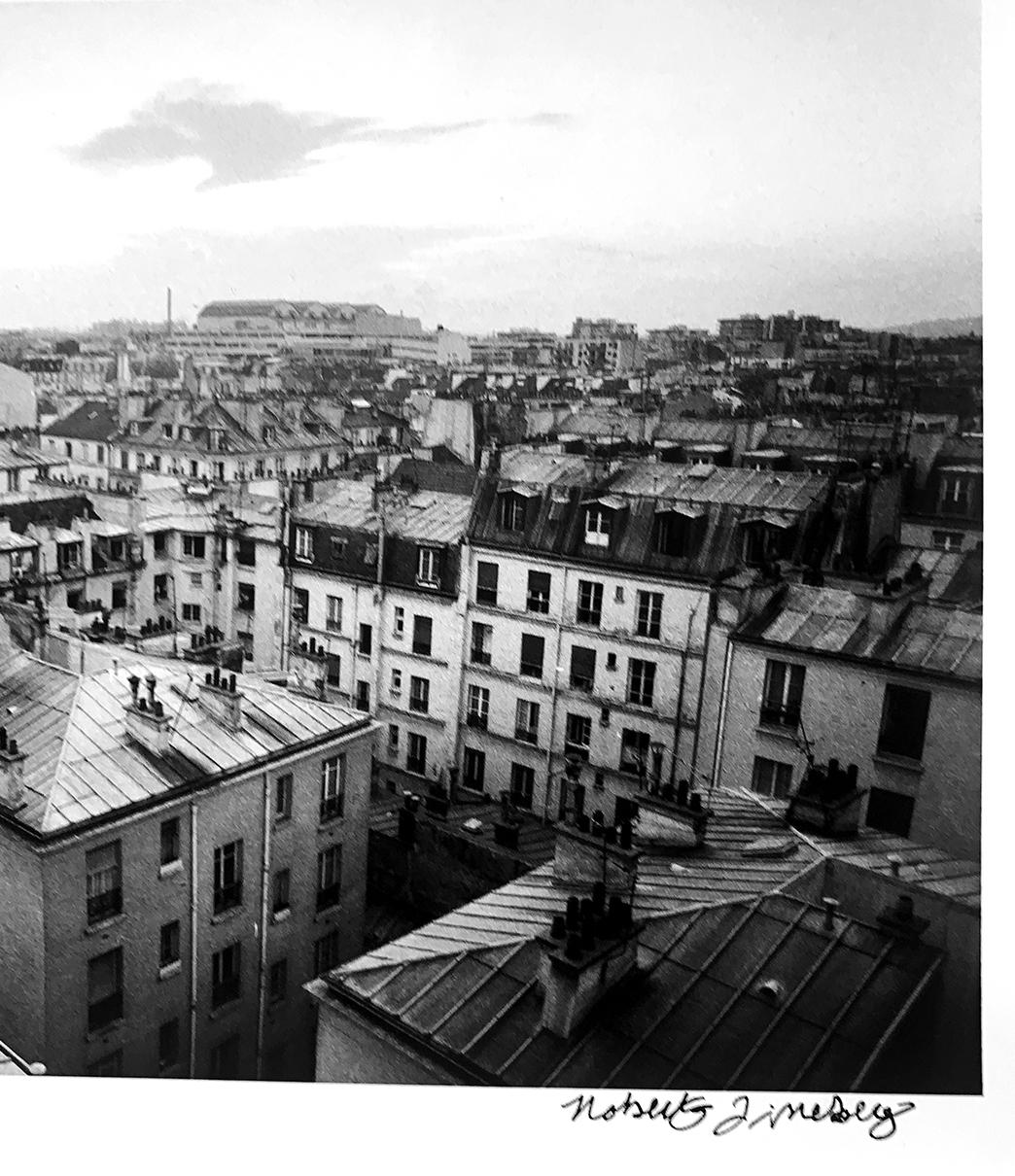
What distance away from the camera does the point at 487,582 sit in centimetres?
572

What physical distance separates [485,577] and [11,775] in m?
2.48

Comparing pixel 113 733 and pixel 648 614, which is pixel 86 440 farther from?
pixel 648 614

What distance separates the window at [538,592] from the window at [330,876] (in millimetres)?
1621

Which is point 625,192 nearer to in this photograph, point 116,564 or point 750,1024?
point 116,564

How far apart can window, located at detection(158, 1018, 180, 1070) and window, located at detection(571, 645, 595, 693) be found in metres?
2.58

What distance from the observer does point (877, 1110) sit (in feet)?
16.3

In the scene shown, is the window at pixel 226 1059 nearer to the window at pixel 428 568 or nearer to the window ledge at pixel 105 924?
the window ledge at pixel 105 924

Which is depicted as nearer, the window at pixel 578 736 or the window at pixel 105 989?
the window at pixel 105 989

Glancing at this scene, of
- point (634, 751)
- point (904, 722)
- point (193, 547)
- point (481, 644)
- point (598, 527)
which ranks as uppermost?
point (598, 527)

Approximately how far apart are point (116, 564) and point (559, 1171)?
3.78 metres

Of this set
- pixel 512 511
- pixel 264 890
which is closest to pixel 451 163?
pixel 512 511

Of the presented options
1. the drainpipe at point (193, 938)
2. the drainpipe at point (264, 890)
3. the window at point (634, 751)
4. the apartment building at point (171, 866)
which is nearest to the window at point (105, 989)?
the apartment building at point (171, 866)

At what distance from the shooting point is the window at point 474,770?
5.80m

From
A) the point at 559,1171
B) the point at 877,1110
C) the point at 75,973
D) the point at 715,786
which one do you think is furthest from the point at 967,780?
the point at 75,973
